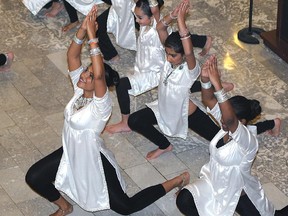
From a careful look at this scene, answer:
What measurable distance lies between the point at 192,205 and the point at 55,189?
2.77 feet

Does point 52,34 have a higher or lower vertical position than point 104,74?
lower

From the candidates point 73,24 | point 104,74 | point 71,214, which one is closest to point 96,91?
point 104,74

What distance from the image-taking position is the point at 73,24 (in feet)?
23.7

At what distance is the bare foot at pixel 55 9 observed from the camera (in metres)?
7.46

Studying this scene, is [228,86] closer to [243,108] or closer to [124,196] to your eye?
[243,108]

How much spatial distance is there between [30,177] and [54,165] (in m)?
0.16

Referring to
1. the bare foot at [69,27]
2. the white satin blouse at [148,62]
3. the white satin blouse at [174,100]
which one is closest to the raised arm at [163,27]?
the white satin blouse at [148,62]

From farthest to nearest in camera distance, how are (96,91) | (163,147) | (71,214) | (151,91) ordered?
1. (151,91)
2. (163,147)
3. (71,214)
4. (96,91)

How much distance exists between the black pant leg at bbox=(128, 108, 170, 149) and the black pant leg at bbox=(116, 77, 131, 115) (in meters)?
0.28

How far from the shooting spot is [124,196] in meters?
5.09

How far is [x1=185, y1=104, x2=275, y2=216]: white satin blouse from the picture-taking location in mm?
4730

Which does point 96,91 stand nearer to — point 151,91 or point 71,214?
point 71,214

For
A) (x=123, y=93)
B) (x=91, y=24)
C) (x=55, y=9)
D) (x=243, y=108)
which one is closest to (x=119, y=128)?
(x=123, y=93)

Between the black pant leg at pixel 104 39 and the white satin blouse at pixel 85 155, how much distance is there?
1571mm
